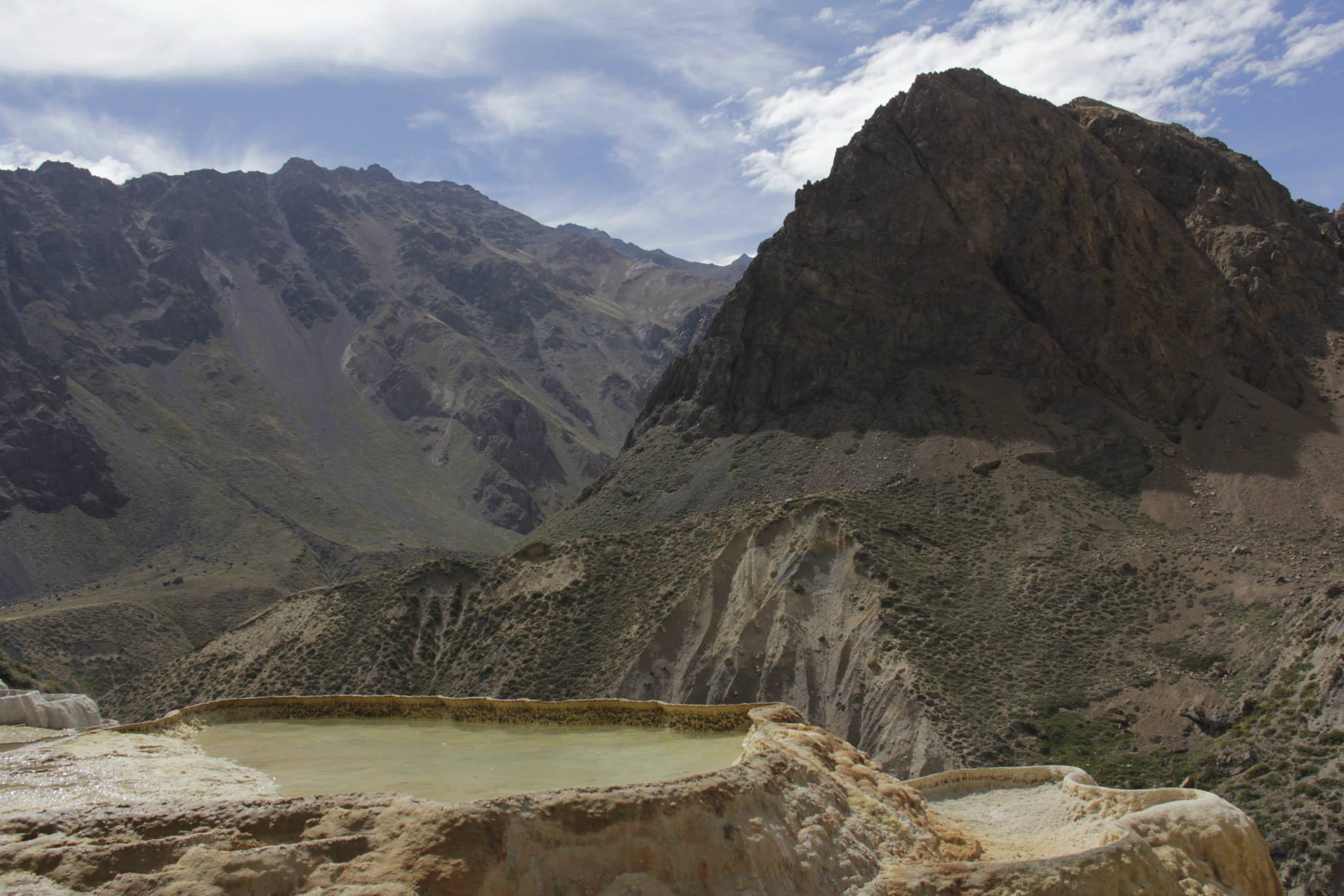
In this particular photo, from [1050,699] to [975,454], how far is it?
98.0 ft

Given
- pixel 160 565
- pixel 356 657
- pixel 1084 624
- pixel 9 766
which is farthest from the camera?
pixel 160 565

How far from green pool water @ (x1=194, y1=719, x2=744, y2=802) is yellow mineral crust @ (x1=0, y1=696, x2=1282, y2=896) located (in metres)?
0.47

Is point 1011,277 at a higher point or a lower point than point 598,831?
higher

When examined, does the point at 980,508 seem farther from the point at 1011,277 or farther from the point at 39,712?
the point at 39,712

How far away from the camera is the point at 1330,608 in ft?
145

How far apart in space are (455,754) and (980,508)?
56.5m

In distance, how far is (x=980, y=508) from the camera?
68.4 meters

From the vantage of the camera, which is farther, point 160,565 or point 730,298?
point 160,565

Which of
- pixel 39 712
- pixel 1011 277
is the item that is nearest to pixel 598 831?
pixel 39 712

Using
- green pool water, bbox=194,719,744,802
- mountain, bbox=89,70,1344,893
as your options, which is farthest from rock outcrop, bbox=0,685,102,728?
mountain, bbox=89,70,1344,893

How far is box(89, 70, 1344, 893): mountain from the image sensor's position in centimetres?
4684

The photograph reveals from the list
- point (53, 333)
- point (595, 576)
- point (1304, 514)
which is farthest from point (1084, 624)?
point (53, 333)

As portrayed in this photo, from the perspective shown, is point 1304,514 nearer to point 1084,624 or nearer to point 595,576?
point 1084,624

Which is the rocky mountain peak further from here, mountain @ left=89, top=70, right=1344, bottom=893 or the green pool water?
the green pool water
